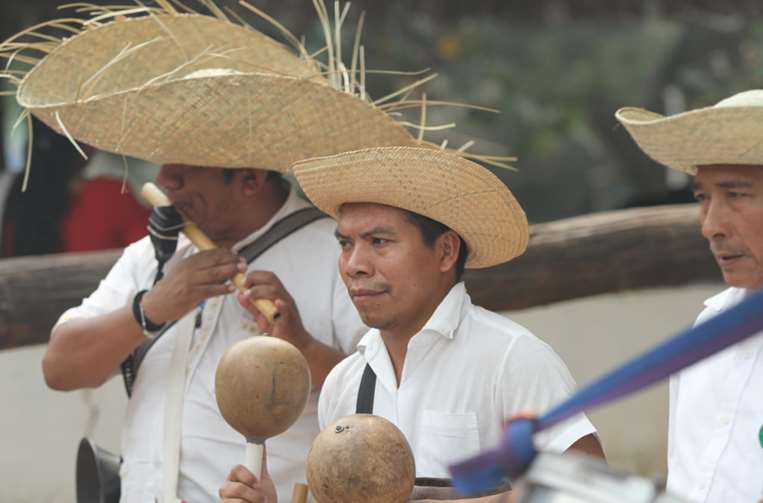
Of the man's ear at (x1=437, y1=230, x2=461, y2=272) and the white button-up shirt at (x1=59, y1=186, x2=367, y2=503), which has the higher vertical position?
the man's ear at (x1=437, y1=230, x2=461, y2=272)

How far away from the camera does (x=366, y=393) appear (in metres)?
3.43

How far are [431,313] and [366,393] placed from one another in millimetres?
244

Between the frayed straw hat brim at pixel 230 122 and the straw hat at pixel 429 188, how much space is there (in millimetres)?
354

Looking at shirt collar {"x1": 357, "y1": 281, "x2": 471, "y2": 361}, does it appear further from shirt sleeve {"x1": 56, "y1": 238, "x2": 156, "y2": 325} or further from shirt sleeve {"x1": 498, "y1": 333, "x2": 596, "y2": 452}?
shirt sleeve {"x1": 56, "y1": 238, "x2": 156, "y2": 325}

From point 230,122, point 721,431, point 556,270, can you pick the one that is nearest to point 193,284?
point 230,122

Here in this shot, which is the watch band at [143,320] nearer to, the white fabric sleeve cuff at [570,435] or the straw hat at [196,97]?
the straw hat at [196,97]

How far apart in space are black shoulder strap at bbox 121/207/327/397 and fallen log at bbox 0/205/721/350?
1.49 meters

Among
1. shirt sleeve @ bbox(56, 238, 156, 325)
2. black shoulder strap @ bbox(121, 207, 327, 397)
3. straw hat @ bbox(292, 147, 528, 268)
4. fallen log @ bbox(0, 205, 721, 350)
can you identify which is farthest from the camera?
fallen log @ bbox(0, 205, 721, 350)

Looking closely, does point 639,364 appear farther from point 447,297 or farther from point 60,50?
point 60,50

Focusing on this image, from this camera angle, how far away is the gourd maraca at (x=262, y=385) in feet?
10.1

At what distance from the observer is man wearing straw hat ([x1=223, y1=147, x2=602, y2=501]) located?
10.7ft

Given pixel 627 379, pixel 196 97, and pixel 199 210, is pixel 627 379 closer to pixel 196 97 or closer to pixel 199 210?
pixel 196 97

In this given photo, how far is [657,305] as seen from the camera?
6.87m

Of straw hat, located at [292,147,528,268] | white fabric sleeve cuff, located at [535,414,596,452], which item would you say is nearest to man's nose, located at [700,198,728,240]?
straw hat, located at [292,147,528,268]
